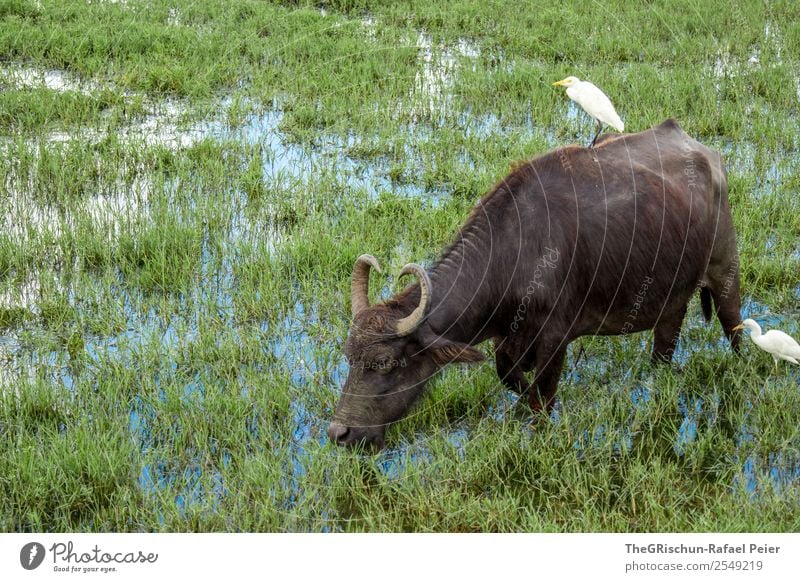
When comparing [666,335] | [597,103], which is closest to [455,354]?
[666,335]

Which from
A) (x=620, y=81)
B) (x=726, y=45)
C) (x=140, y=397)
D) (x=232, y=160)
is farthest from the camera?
(x=726, y=45)

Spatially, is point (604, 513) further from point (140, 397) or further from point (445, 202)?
point (445, 202)

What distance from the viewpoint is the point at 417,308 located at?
4.14 m

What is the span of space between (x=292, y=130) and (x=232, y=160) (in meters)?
0.75

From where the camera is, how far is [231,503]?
13.5 ft

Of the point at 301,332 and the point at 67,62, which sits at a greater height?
the point at 67,62

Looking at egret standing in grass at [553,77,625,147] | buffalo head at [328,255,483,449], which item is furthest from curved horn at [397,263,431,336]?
egret standing in grass at [553,77,625,147]

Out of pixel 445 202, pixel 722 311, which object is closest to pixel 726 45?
pixel 445 202

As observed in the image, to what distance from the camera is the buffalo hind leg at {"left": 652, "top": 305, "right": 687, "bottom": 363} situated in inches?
212

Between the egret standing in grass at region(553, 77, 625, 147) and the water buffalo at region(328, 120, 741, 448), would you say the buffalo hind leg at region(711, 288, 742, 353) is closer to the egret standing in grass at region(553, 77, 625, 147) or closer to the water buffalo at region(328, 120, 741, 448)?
the water buffalo at region(328, 120, 741, 448)

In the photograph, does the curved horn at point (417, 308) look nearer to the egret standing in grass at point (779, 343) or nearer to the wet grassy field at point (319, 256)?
the wet grassy field at point (319, 256)

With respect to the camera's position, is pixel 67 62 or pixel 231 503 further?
pixel 67 62

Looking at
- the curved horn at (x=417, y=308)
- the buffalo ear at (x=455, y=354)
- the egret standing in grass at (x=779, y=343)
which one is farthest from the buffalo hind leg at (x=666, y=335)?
the curved horn at (x=417, y=308)

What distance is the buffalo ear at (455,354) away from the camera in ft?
13.9
